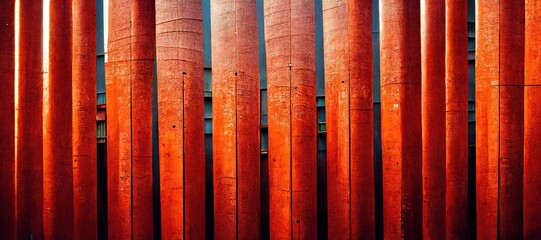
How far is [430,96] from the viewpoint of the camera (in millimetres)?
5875

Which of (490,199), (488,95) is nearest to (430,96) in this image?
(488,95)

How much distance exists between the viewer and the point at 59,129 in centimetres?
533

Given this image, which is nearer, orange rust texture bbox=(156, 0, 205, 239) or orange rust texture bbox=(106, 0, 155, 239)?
orange rust texture bbox=(156, 0, 205, 239)

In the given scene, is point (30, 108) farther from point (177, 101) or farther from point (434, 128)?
point (434, 128)

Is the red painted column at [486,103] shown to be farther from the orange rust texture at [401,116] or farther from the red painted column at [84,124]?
the red painted column at [84,124]

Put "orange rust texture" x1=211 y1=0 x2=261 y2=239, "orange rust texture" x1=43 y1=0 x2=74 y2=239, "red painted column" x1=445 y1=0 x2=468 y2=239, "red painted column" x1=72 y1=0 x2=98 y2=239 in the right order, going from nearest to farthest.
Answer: "orange rust texture" x1=211 y1=0 x2=261 y2=239 < "orange rust texture" x1=43 y1=0 x2=74 y2=239 < "red painted column" x1=72 y1=0 x2=98 y2=239 < "red painted column" x1=445 y1=0 x2=468 y2=239

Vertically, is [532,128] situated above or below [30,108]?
below

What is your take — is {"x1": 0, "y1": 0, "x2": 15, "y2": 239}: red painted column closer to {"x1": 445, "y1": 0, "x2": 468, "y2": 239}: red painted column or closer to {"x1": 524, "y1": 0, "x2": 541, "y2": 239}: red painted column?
{"x1": 445, "y1": 0, "x2": 468, "y2": 239}: red painted column

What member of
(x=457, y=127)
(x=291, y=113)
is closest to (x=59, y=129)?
(x=291, y=113)

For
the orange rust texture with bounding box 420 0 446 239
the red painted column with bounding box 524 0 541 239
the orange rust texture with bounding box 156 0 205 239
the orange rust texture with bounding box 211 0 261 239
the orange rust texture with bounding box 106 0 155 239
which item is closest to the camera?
the orange rust texture with bounding box 156 0 205 239

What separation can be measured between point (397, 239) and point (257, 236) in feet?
4.40

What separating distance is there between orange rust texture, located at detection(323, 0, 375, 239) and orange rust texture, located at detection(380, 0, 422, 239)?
0.16 meters

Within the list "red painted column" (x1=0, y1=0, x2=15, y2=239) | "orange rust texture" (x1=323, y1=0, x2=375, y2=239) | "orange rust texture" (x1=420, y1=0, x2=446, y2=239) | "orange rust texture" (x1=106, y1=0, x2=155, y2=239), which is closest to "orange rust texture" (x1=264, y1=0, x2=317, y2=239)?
"orange rust texture" (x1=323, y1=0, x2=375, y2=239)

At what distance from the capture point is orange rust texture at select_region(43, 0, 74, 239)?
5363 mm
